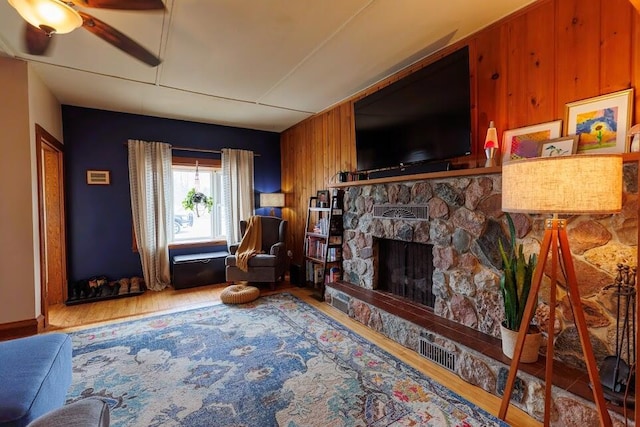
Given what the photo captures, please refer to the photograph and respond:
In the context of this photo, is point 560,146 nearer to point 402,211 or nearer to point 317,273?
point 402,211

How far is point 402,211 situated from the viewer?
2818 millimetres

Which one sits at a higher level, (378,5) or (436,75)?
(378,5)

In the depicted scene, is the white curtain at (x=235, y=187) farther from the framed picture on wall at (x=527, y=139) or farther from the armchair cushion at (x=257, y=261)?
the framed picture on wall at (x=527, y=139)

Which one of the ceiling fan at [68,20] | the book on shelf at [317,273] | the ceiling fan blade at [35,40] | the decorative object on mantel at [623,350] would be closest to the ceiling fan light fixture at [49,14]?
the ceiling fan at [68,20]

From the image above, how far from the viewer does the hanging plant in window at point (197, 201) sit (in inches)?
183

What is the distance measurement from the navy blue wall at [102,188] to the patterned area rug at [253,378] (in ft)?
5.00

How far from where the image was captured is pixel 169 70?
284 centimetres

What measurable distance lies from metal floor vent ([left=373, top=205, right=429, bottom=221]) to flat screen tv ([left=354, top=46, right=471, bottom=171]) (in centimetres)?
40

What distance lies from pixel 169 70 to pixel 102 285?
2977 millimetres

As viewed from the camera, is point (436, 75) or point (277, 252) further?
point (277, 252)

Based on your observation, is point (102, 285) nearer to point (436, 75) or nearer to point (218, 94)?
point (218, 94)

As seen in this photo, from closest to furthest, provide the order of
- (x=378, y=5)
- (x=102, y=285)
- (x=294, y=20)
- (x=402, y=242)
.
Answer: (x=378, y=5)
(x=294, y=20)
(x=402, y=242)
(x=102, y=285)

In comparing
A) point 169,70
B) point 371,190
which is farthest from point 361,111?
point 169,70

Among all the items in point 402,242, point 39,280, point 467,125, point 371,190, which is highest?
point 467,125
